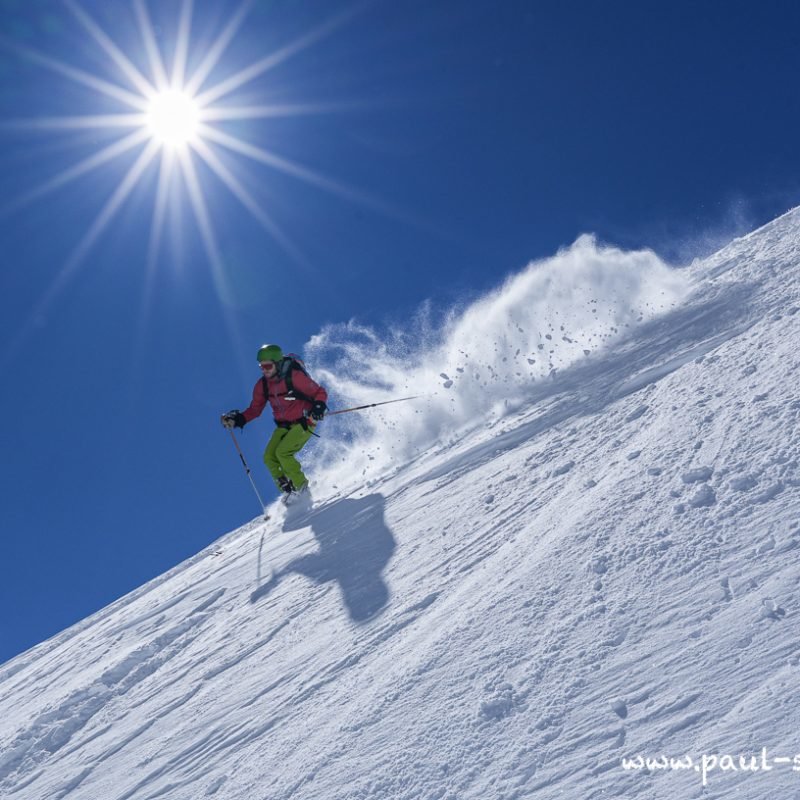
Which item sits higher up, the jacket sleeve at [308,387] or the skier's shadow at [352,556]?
the jacket sleeve at [308,387]

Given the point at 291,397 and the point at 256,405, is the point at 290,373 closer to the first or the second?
the point at 291,397

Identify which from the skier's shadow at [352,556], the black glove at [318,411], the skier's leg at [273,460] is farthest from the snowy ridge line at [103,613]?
the skier's shadow at [352,556]

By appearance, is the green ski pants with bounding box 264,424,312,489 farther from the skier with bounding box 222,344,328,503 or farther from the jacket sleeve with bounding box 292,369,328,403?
the jacket sleeve with bounding box 292,369,328,403

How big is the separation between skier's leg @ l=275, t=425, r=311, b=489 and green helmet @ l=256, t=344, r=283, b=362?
100 centimetres

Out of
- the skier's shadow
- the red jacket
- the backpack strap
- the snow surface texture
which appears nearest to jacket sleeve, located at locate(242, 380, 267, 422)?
the red jacket

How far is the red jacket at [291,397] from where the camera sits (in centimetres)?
1027

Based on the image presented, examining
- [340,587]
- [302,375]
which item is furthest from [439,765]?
[302,375]

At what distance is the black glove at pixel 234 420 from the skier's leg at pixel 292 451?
3.18ft

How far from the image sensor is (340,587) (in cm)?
533

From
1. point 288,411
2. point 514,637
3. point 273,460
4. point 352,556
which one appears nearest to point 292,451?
point 273,460

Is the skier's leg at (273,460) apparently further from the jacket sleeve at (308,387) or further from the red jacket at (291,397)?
the jacket sleeve at (308,387)

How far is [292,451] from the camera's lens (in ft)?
34.0

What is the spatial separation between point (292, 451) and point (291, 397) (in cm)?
76

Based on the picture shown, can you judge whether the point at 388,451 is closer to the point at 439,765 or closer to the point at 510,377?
the point at 510,377
